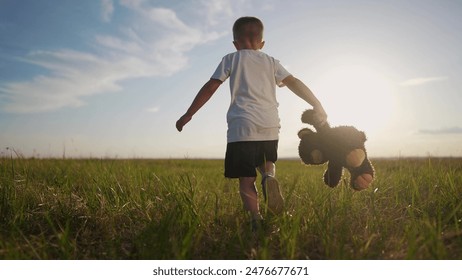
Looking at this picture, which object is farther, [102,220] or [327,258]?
[102,220]

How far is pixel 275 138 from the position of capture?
3512mm

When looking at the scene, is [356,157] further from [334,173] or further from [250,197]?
[250,197]

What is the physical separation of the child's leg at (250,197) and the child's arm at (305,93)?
0.90m

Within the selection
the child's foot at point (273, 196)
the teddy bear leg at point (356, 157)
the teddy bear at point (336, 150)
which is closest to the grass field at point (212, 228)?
the child's foot at point (273, 196)

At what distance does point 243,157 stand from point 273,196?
1.36 feet

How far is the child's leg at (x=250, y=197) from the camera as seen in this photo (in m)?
3.24

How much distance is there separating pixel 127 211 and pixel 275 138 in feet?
4.66

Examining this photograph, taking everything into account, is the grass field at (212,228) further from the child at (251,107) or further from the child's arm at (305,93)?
the child's arm at (305,93)

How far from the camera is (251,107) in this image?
3.44 meters
